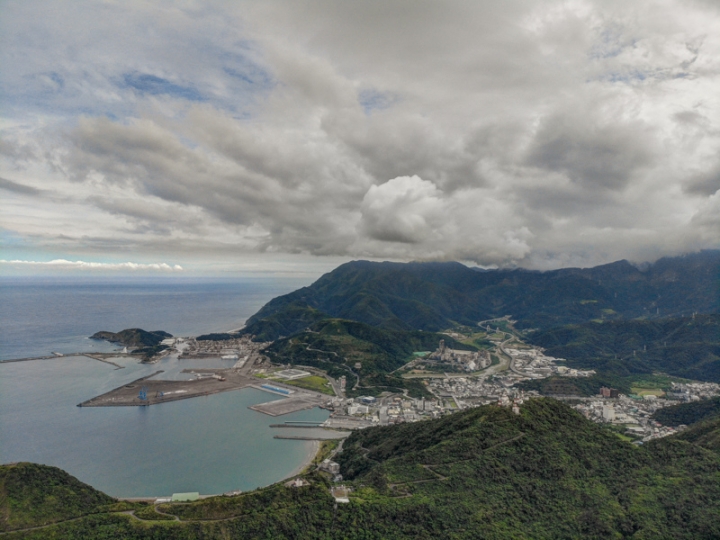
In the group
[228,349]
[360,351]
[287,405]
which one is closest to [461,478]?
[287,405]

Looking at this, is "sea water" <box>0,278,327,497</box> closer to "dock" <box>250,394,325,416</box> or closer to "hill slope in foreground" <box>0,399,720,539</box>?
"dock" <box>250,394,325,416</box>

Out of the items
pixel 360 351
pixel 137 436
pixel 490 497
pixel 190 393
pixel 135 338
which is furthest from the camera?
pixel 135 338

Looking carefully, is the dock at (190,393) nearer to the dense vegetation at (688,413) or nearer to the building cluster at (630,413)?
the building cluster at (630,413)

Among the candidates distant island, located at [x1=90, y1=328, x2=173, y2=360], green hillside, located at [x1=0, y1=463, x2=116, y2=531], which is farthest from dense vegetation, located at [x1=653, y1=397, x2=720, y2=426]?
distant island, located at [x1=90, y1=328, x2=173, y2=360]

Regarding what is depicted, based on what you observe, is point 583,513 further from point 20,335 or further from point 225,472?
point 20,335

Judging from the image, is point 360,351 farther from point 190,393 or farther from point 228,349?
point 190,393

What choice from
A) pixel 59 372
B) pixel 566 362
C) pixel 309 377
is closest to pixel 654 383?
pixel 566 362
